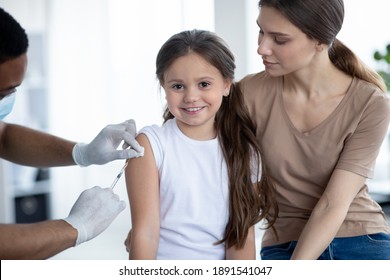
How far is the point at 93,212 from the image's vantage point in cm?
149

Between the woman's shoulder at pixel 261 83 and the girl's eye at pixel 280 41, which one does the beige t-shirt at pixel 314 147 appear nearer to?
the woman's shoulder at pixel 261 83

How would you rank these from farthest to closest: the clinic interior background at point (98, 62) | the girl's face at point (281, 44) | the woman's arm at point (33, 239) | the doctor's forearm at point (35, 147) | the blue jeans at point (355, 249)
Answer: the clinic interior background at point (98, 62) → the doctor's forearm at point (35, 147) → the blue jeans at point (355, 249) → the girl's face at point (281, 44) → the woman's arm at point (33, 239)

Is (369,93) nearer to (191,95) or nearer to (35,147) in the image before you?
(191,95)

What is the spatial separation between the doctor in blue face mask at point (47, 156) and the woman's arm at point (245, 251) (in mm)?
312

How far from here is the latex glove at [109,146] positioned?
5.18 ft

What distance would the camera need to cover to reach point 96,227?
1469 mm

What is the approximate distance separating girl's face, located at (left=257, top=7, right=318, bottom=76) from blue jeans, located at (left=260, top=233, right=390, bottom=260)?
1.59 ft

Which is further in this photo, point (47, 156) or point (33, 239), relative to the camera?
point (47, 156)

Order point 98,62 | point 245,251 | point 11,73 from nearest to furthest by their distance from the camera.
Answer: point 11,73 → point 245,251 → point 98,62

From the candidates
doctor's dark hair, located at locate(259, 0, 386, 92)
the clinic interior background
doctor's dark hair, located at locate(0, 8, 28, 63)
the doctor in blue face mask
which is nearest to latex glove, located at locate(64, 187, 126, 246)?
the doctor in blue face mask

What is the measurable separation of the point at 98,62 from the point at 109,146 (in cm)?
197

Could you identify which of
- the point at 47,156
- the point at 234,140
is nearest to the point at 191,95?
the point at 234,140

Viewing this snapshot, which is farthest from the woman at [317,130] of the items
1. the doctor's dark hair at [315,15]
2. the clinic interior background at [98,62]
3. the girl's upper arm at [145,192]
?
the clinic interior background at [98,62]
